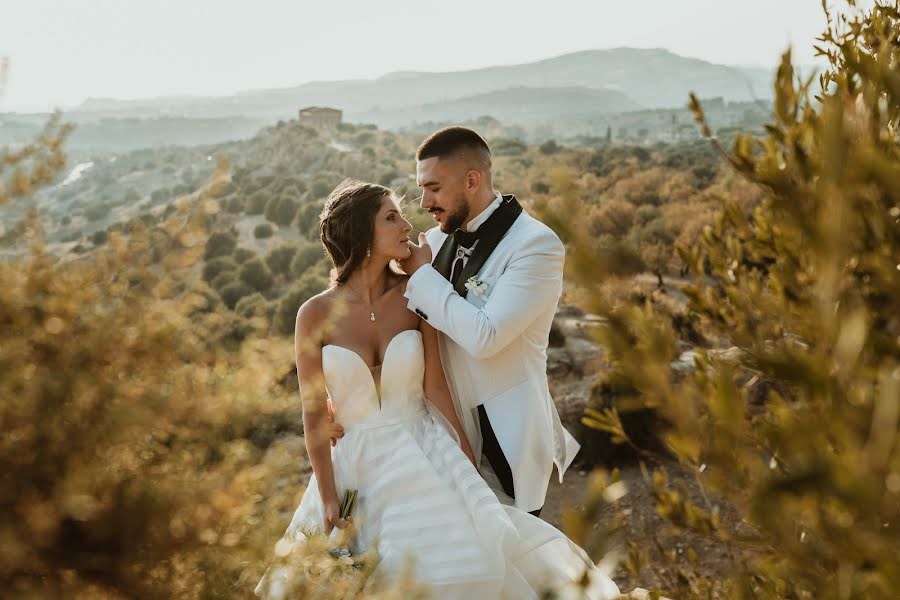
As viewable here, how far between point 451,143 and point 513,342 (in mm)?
1173

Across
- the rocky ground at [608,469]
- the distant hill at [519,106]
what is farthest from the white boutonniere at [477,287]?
the distant hill at [519,106]

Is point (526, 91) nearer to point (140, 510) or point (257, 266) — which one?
point (257, 266)

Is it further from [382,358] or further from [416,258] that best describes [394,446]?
[416,258]

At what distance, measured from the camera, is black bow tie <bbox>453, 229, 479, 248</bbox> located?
3770 mm

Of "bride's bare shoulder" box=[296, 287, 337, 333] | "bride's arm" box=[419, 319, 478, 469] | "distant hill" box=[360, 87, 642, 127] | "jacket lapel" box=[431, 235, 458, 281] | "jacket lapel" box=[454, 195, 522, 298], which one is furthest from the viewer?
"distant hill" box=[360, 87, 642, 127]

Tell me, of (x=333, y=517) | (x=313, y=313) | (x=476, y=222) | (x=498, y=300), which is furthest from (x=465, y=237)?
(x=333, y=517)

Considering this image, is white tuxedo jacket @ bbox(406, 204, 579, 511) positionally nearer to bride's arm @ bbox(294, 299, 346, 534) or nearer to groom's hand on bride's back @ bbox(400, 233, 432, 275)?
groom's hand on bride's back @ bbox(400, 233, 432, 275)

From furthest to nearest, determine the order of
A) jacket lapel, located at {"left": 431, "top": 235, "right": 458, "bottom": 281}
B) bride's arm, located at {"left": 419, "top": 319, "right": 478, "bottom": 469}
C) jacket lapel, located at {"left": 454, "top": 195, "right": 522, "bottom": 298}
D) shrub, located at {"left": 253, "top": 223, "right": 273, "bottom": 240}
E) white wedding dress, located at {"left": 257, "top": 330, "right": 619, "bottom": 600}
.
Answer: shrub, located at {"left": 253, "top": 223, "right": 273, "bottom": 240}
jacket lapel, located at {"left": 431, "top": 235, "right": 458, "bottom": 281}
jacket lapel, located at {"left": 454, "top": 195, "right": 522, "bottom": 298}
bride's arm, located at {"left": 419, "top": 319, "right": 478, "bottom": 469}
white wedding dress, located at {"left": 257, "top": 330, "right": 619, "bottom": 600}

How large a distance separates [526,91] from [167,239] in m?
196

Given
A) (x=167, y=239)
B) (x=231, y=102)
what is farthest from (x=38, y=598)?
(x=231, y=102)

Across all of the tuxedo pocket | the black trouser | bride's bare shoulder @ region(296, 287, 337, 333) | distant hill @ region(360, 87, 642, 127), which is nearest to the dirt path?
the black trouser

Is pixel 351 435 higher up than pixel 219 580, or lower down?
lower down

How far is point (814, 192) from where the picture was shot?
1050 millimetres

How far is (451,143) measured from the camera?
12.3 feet
